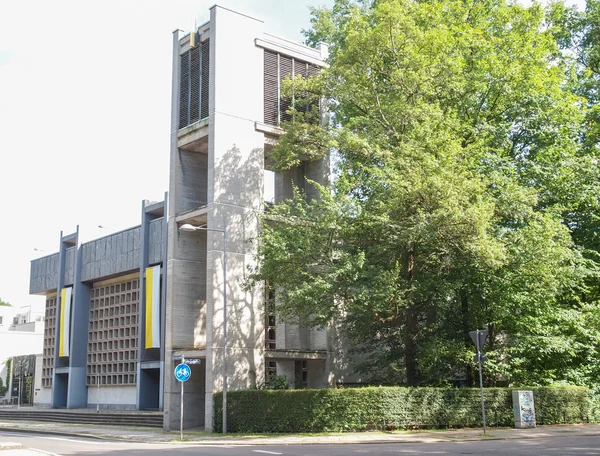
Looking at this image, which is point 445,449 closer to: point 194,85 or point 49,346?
point 194,85

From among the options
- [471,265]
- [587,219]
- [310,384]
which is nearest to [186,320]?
[310,384]

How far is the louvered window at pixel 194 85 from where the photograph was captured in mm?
32438

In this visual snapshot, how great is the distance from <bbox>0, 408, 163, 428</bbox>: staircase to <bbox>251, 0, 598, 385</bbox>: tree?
11827mm

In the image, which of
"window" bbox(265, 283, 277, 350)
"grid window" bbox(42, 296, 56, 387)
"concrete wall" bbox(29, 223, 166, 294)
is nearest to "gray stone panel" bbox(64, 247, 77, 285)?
"concrete wall" bbox(29, 223, 166, 294)

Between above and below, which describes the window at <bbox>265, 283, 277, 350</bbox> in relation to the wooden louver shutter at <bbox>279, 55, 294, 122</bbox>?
below

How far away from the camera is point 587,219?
30391 millimetres

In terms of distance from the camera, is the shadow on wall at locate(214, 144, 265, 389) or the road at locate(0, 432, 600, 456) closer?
the road at locate(0, 432, 600, 456)

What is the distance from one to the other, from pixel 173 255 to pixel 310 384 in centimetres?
917

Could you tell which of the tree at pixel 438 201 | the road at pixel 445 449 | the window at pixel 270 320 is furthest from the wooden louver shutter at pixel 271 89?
the road at pixel 445 449

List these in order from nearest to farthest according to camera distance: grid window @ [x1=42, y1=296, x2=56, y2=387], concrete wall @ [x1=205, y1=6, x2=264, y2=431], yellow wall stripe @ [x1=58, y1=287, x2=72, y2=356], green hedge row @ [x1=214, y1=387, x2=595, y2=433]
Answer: green hedge row @ [x1=214, y1=387, x2=595, y2=433]
concrete wall @ [x1=205, y1=6, x2=264, y2=431]
yellow wall stripe @ [x1=58, y1=287, x2=72, y2=356]
grid window @ [x1=42, y1=296, x2=56, y2=387]

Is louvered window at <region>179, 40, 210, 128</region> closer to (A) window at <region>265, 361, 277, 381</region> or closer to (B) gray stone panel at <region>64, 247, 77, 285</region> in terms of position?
(A) window at <region>265, 361, 277, 381</region>

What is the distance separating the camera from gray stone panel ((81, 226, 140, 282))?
142 feet

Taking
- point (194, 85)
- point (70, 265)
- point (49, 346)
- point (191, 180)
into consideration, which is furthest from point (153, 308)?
point (49, 346)

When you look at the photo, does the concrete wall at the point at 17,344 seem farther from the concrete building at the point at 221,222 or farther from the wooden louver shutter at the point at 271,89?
the wooden louver shutter at the point at 271,89
